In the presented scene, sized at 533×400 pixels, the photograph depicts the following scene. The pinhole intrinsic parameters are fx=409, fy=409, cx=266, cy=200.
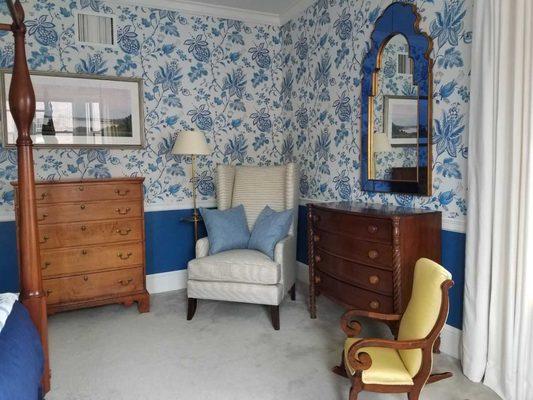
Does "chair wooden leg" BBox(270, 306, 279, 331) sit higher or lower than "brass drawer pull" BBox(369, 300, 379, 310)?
lower

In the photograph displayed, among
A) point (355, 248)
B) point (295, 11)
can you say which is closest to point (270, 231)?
point (355, 248)

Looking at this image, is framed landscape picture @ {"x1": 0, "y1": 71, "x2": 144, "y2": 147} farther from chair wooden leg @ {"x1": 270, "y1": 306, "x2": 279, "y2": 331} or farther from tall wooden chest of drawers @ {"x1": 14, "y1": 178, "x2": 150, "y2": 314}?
chair wooden leg @ {"x1": 270, "y1": 306, "x2": 279, "y2": 331}

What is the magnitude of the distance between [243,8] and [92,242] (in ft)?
8.83

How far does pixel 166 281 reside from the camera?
4059 mm

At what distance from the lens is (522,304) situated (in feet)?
6.64

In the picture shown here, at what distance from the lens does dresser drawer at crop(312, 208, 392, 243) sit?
2.53 m

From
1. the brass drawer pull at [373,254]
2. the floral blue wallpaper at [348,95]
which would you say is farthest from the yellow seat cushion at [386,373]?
the floral blue wallpaper at [348,95]

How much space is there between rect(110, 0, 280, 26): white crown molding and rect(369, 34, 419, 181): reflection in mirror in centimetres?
172

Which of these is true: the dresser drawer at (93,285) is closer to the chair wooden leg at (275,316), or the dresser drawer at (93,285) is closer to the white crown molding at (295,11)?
the chair wooden leg at (275,316)

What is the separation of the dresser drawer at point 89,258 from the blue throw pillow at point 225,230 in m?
0.59

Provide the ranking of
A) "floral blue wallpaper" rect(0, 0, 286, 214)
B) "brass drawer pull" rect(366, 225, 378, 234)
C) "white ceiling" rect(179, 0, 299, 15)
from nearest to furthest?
1. "brass drawer pull" rect(366, 225, 378, 234)
2. "floral blue wallpaper" rect(0, 0, 286, 214)
3. "white ceiling" rect(179, 0, 299, 15)

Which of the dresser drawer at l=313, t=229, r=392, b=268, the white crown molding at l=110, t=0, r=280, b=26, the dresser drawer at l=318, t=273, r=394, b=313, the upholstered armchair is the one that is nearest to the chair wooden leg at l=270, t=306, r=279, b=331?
the upholstered armchair

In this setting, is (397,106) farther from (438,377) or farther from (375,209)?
(438,377)

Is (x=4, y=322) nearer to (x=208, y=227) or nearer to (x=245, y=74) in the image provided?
(x=208, y=227)
